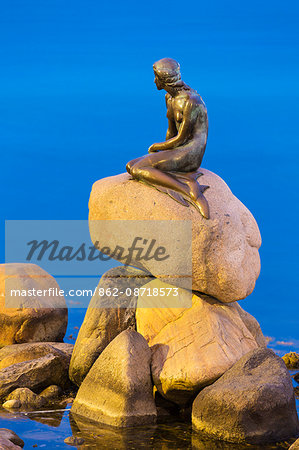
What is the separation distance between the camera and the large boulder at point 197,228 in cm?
1139

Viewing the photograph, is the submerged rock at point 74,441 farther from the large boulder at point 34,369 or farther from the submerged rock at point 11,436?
the large boulder at point 34,369

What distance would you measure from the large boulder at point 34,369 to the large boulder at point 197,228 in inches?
71.5

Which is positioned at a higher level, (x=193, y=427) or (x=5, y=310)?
(x=5, y=310)

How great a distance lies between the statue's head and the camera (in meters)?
11.6

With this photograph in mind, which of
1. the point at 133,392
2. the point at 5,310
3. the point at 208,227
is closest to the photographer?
the point at 133,392

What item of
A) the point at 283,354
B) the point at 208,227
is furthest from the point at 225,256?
the point at 283,354

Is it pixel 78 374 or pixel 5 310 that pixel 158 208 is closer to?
pixel 78 374

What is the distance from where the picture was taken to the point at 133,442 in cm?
1009

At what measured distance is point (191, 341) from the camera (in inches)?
447

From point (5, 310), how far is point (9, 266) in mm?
875

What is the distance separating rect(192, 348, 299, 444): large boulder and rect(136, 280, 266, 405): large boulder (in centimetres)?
46

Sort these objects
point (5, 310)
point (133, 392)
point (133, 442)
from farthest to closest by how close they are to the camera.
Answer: point (5, 310)
point (133, 392)
point (133, 442)

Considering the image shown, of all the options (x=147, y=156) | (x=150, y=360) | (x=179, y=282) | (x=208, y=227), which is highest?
(x=147, y=156)

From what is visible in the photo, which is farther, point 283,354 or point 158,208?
point 283,354
